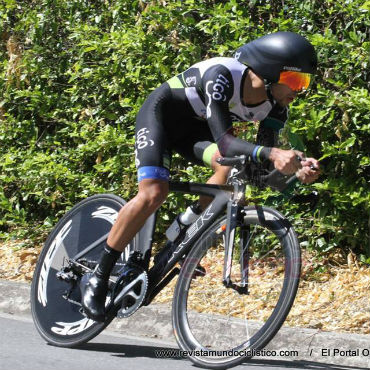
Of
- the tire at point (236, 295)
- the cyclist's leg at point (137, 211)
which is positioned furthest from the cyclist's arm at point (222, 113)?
the cyclist's leg at point (137, 211)

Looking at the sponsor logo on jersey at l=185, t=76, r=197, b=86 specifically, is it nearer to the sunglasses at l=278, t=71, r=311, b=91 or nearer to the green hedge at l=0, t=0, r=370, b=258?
the sunglasses at l=278, t=71, r=311, b=91

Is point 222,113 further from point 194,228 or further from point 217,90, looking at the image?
point 194,228

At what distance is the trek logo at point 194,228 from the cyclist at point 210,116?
0.23 m

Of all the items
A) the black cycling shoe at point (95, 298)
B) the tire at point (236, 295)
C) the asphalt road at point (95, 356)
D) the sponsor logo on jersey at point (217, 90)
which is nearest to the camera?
the tire at point (236, 295)

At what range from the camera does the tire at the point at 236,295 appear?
486 centimetres

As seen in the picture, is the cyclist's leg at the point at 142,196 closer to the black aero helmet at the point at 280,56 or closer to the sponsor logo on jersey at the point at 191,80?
the sponsor logo on jersey at the point at 191,80

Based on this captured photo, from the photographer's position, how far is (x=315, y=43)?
6914mm

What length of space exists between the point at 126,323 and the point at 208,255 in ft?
4.93

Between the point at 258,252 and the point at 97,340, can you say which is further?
the point at 97,340

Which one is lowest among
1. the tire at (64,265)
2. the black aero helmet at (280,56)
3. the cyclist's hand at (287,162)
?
the tire at (64,265)

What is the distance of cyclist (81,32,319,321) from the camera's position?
4992 millimetres

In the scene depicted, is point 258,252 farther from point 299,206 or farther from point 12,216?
point 12,216

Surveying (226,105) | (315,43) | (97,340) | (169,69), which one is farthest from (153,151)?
(169,69)

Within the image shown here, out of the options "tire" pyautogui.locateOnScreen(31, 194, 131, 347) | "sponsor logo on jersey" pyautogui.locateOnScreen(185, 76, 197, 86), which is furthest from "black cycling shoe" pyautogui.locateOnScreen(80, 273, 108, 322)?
"sponsor logo on jersey" pyautogui.locateOnScreen(185, 76, 197, 86)
